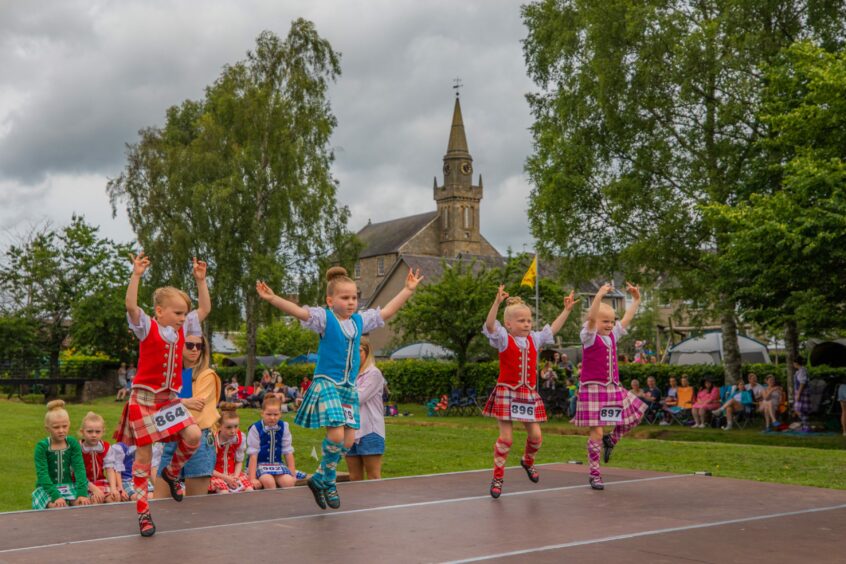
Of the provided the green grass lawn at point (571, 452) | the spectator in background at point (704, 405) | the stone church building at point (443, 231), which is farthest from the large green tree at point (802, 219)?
the stone church building at point (443, 231)

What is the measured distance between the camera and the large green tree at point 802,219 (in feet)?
68.5

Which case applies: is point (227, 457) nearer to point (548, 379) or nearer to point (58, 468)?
point (58, 468)

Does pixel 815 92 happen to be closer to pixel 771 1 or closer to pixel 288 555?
pixel 771 1

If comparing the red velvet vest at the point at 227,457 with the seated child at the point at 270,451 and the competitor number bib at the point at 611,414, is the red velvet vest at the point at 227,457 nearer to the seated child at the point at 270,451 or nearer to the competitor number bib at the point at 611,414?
the seated child at the point at 270,451

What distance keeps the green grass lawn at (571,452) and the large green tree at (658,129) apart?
5931mm

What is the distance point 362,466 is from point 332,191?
35.3m

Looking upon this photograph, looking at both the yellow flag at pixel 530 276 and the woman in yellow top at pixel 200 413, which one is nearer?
the woman in yellow top at pixel 200 413

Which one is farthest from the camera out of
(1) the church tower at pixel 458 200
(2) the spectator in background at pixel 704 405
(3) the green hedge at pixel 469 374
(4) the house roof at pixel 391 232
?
Result: (1) the church tower at pixel 458 200

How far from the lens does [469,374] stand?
3778 cm

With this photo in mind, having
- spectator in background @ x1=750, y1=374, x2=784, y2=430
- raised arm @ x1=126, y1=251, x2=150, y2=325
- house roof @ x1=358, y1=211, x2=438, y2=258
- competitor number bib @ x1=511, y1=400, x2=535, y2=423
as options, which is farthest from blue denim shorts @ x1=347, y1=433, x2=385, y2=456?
house roof @ x1=358, y1=211, x2=438, y2=258

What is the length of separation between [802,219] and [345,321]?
49.5 ft

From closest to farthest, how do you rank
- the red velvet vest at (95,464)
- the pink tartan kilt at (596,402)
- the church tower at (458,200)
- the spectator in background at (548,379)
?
the red velvet vest at (95,464) < the pink tartan kilt at (596,402) < the spectator in background at (548,379) < the church tower at (458,200)

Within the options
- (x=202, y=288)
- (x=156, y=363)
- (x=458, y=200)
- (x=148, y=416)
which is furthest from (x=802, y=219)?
(x=458, y=200)

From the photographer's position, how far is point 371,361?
1116 centimetres
